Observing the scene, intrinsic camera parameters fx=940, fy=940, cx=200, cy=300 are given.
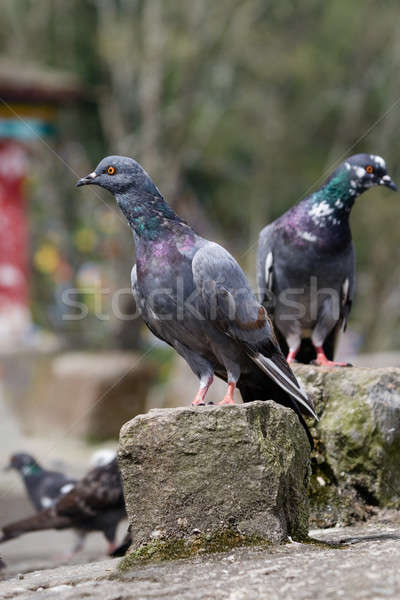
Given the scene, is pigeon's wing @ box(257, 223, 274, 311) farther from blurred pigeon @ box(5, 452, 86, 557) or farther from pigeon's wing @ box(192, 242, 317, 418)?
blurred pigeon @ box(5, 452, 86, 557)

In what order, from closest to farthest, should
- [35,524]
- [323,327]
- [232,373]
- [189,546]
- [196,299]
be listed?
[189,546]
[196,299]
[232,373]
[323,327]
[35,524]

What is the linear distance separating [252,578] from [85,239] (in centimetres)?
1888

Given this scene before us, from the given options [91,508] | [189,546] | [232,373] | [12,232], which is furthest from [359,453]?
[12,232]

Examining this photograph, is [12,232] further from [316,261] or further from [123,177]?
[123,177]

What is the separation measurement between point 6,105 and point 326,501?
11.2 m

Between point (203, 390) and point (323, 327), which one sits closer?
point (203, 390)

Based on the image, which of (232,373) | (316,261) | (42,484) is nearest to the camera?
(232,373)

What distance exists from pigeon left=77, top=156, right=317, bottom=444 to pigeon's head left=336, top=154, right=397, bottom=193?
1.70 m

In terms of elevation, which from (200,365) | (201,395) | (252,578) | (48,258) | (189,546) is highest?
(48,258)

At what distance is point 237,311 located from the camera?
441cm

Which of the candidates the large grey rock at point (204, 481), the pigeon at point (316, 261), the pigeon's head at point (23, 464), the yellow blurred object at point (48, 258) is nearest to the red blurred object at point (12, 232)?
the pigeon's head at point (23, 464)

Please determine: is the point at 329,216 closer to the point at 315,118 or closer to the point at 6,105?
→ the point at 6,105

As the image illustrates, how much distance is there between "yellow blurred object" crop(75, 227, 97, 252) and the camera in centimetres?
2188

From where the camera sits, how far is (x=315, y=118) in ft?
81.6
